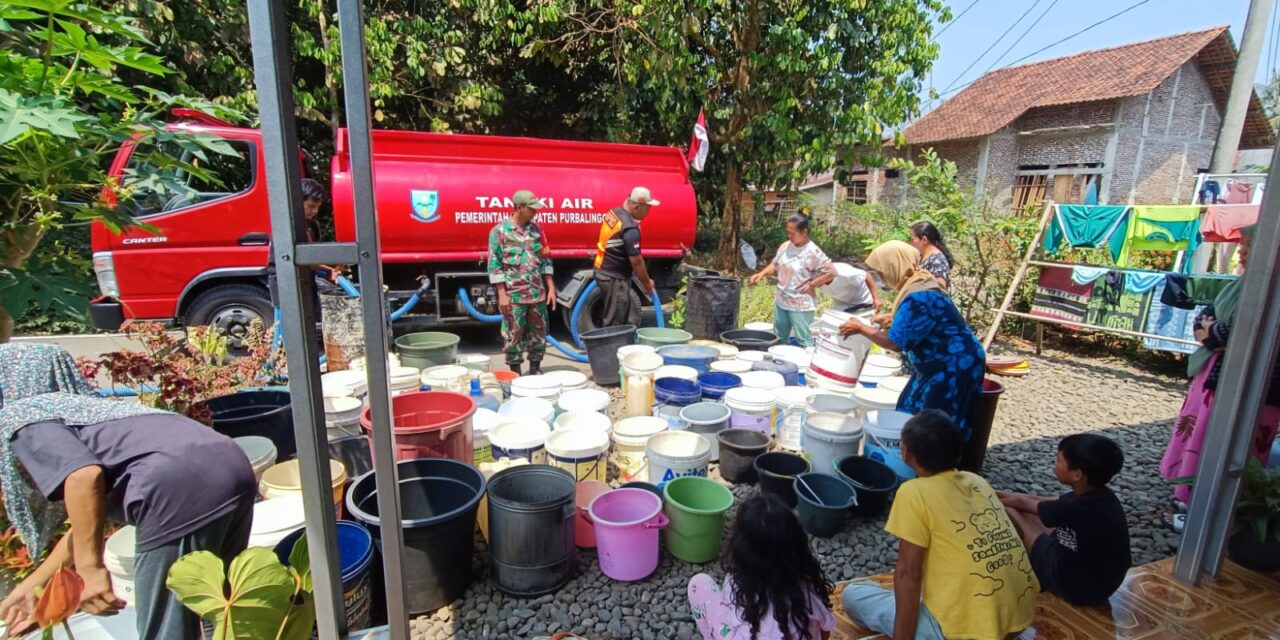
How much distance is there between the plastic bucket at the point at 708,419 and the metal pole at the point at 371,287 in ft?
7.27

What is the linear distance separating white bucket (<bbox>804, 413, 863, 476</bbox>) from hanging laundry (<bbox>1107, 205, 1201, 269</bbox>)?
17.9ft

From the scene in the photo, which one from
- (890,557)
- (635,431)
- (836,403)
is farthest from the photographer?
(836,403)

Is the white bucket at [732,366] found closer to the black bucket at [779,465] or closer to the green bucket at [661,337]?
the green bucket at [661,337]

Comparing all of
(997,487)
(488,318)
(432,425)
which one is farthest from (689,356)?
(488,318)

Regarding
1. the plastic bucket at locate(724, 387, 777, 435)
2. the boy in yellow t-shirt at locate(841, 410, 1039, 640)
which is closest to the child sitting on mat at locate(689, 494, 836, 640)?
the boy in yellow t-shirt at locate(841, 410, 1039, 640)

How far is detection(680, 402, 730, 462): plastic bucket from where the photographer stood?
3.68 m

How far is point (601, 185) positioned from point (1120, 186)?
1596 cm

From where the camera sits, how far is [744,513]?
187 cm

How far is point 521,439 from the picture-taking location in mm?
3262

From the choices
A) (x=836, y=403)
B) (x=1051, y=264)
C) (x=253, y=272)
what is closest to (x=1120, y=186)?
(x=1051, y=264)

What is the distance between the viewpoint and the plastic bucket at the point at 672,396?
3916mm

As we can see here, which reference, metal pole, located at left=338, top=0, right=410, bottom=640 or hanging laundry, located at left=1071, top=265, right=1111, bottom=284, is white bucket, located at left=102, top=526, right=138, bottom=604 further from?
hanging laundry, located at left=1071, top=265, right=1111, bottom=284

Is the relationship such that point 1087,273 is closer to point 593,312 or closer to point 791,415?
point 791,415

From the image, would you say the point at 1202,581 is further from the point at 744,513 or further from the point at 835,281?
the point at 835,281
